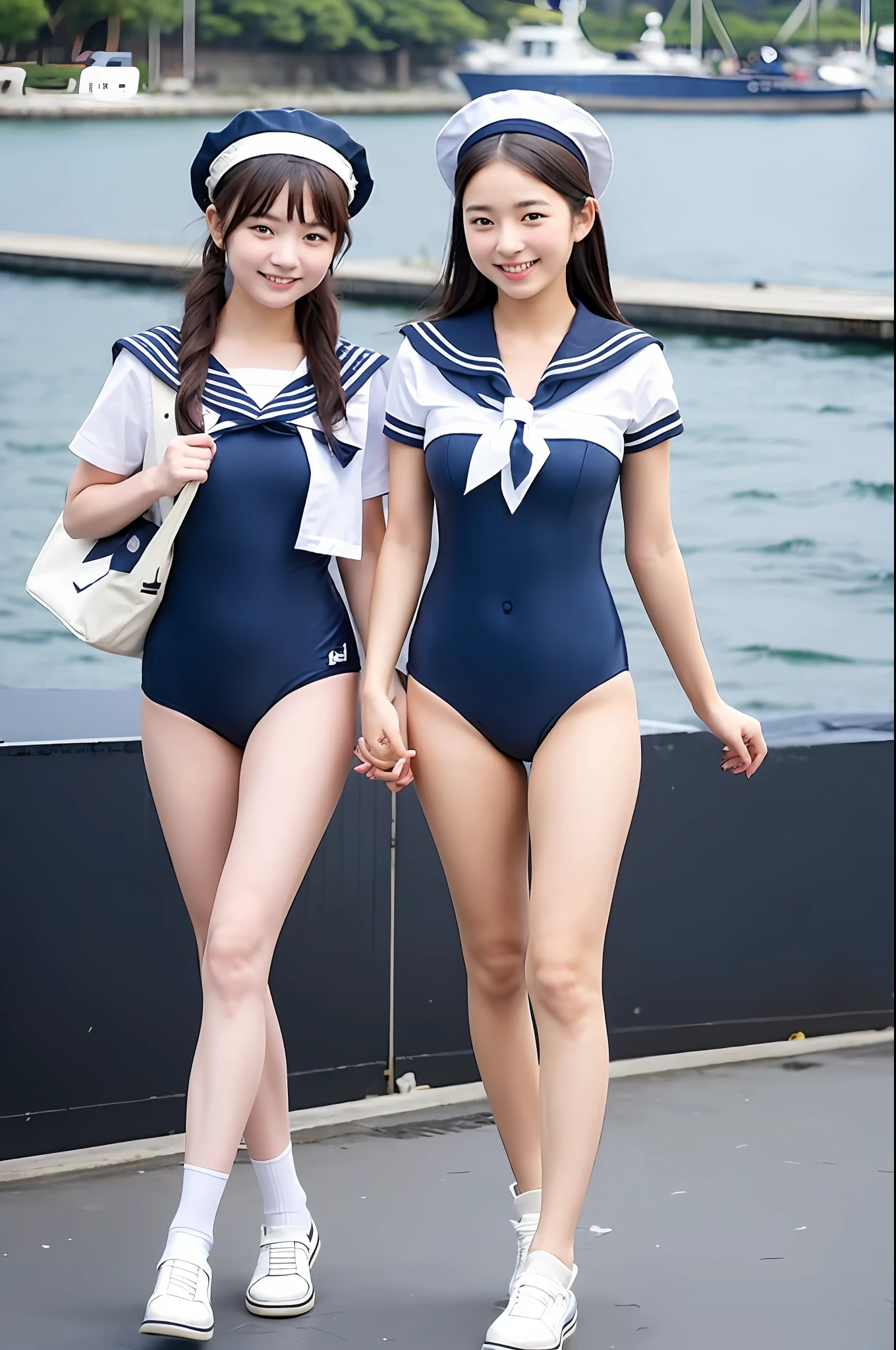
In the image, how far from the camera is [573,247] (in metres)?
2.71

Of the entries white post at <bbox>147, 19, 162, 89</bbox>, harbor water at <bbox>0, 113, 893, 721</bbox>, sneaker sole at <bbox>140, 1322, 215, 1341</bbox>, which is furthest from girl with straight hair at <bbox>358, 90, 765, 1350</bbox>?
harbor water at <bbox>0, 113, 893, 721</bbox>

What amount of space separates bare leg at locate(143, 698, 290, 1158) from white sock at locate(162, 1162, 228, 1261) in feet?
0.77

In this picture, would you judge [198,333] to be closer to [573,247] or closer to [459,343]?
[459,343]

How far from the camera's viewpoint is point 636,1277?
10.0 ft

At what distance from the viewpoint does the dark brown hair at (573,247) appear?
2.57 m

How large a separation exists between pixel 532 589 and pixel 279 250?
654 millimetres

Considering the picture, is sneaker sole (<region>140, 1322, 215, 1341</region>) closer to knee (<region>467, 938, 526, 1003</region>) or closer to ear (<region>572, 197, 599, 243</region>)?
knee (<region>467, 938, 526, 1003</region>)

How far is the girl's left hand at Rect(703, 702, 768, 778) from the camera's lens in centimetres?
281

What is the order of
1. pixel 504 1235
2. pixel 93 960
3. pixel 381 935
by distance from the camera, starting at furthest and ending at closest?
pixel 381 935 < pixel 93 960 < pixel 504 1235

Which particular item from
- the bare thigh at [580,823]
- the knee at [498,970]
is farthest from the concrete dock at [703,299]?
the knee at [498,970]

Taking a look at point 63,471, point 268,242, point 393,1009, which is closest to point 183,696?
point 268,242

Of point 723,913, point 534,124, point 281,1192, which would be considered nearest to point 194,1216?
point 281,1192

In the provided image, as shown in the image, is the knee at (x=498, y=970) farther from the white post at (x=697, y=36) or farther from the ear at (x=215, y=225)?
the white post at (x=697, y=36)

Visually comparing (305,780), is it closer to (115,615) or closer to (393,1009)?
(115,615)
